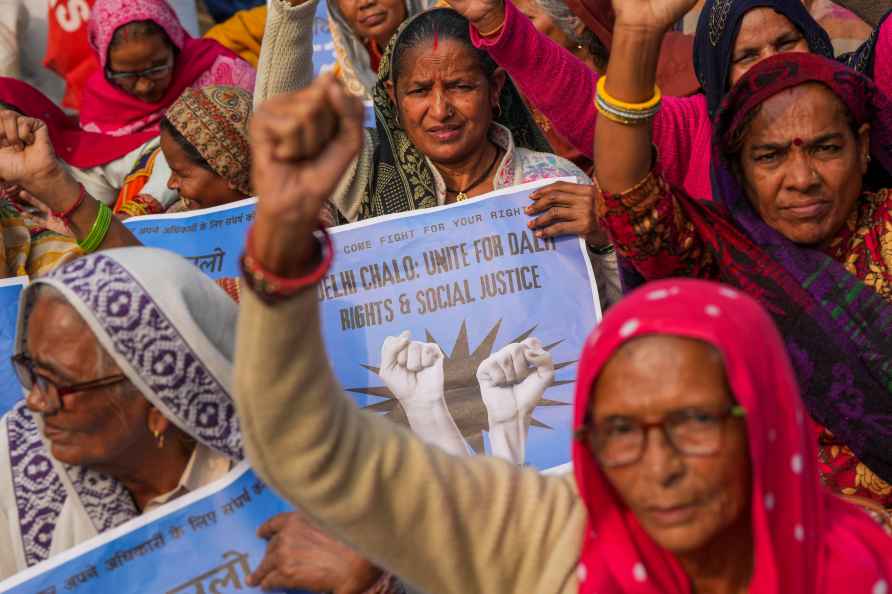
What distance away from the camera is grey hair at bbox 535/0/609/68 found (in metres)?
4.95

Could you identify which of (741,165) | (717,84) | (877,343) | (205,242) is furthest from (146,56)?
(877,343)

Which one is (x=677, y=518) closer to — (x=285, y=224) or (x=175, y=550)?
(x=285, y=224)

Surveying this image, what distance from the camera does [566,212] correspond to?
11.8 ft

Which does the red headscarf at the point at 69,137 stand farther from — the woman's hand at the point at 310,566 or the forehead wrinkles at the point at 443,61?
the woman's hand at the point at 310,566

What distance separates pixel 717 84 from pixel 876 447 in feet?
4.81

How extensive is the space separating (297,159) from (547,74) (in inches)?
88.8

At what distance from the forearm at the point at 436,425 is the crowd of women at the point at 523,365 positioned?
583 mm

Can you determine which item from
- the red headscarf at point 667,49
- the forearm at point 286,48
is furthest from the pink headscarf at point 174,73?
the red headscarf at point 667,49

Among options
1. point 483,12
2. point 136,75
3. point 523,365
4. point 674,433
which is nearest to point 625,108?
point 523,365

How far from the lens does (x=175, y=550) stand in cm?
253

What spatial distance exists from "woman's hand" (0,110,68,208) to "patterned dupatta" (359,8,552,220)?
1011 millimetres

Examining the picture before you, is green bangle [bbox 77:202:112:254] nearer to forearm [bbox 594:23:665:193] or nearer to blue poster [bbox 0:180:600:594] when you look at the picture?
blue poster [bbox 0:180:600:594]

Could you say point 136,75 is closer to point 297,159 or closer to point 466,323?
point 466,323

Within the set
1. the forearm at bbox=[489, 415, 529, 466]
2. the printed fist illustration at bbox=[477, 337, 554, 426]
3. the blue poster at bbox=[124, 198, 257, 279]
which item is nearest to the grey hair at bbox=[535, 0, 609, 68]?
the blue poster at bbox=[124, 198, 257, 279]
